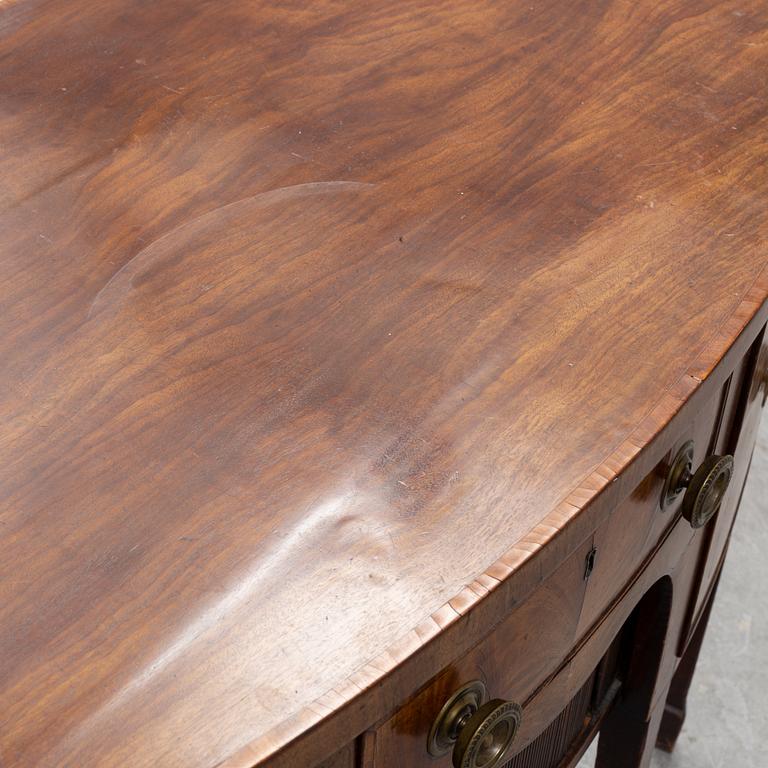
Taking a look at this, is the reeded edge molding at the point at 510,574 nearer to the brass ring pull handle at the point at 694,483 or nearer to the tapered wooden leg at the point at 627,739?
the brass ring pull handle at the point at 694,483

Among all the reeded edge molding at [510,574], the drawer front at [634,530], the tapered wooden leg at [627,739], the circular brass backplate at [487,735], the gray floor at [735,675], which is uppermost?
the reeded edge molding at [510,574]

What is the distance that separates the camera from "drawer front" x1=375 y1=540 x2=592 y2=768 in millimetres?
498

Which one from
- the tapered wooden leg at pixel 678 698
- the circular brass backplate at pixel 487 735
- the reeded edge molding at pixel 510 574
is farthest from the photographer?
the tapered wooden leg at pixel 678 698

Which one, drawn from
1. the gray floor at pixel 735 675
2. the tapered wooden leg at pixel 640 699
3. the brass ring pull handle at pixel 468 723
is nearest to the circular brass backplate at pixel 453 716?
the brass ring pull handle at pixel 468 723

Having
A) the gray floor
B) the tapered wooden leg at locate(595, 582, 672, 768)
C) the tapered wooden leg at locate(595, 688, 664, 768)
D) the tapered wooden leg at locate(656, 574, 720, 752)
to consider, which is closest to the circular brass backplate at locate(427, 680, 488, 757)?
the tapered wooden leg at locate(595, 582, 672, 768)

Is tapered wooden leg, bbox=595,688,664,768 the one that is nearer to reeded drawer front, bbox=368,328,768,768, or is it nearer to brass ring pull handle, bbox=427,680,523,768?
reeded drawer front, bbox=368,328,768,768

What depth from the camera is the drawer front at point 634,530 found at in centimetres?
59

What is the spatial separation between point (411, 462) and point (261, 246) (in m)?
0.17

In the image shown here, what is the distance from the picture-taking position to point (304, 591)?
477 mm

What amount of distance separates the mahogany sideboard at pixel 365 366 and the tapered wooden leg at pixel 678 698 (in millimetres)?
277

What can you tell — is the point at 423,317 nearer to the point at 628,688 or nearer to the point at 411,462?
the point at 411,462

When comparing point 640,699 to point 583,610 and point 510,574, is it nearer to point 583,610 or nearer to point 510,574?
point 583,610

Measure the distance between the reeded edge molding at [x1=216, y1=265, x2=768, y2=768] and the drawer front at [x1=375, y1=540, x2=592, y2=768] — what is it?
1.0 inches

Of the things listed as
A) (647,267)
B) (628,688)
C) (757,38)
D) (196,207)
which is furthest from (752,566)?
(196,207)
